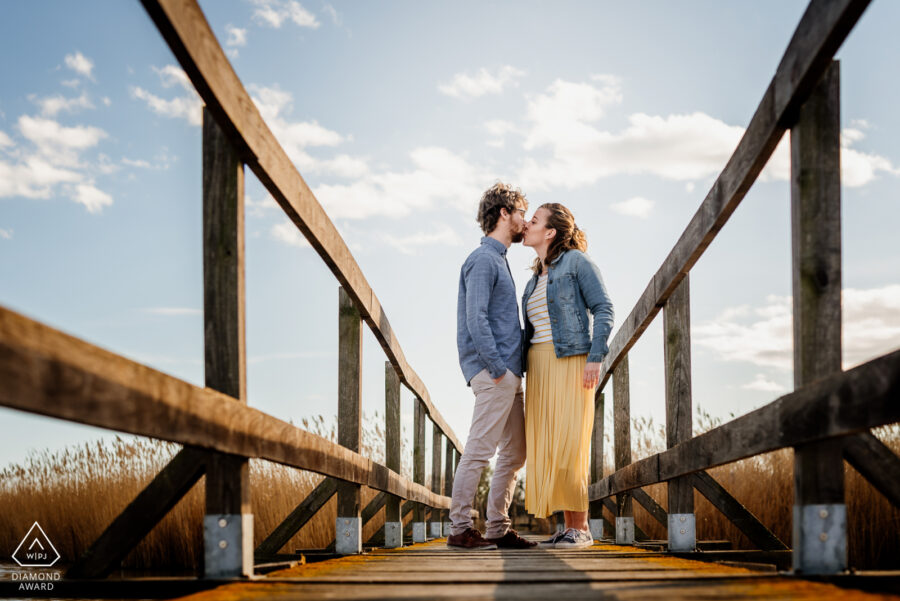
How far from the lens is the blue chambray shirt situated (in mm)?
4312

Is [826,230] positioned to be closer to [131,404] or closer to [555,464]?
[131,404]

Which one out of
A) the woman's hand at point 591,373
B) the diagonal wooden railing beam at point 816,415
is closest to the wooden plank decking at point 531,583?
the diagonal wooden railing beam at point 816,415

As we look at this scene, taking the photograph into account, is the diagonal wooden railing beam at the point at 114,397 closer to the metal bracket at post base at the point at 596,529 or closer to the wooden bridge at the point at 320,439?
the wooden bridge at the point at 320,439

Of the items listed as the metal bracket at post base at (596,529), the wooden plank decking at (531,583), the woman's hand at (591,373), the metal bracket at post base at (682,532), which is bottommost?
the metal bracket at post base at (596,529)

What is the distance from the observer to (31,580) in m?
2.87

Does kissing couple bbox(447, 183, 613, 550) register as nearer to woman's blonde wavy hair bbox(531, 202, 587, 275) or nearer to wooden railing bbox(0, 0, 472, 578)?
woman's blonde wavy hair bbox(531, 202, 587, 275)

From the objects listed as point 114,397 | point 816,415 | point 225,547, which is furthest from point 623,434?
point 114,397

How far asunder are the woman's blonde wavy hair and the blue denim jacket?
0.52 feet

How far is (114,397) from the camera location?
1.62 m

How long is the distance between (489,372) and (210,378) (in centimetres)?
222

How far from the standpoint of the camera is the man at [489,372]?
4.30 metres

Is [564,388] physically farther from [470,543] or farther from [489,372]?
[470,543]

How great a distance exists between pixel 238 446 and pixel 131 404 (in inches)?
22.5

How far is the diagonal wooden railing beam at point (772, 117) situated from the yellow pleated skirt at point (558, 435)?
0.73 metres
